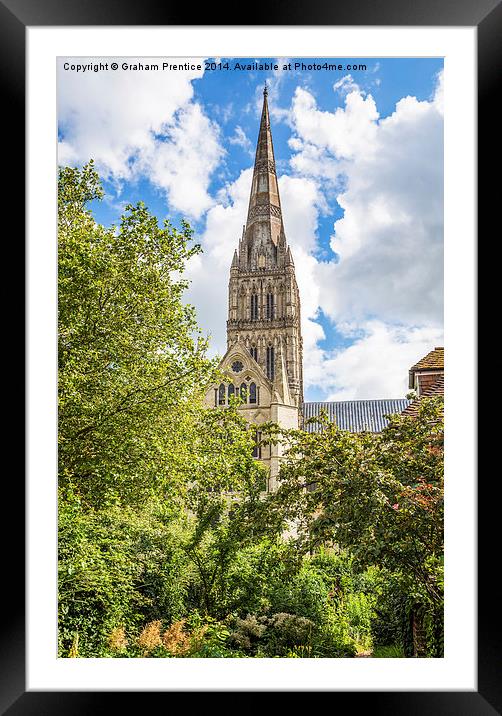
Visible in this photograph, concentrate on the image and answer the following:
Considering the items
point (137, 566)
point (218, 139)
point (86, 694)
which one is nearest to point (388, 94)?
point (218, 139)

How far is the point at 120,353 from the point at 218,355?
125 centimetres

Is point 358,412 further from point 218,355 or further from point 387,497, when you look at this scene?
point 387,497

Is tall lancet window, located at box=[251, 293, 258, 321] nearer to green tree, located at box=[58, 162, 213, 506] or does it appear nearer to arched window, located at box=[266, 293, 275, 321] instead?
arched window, located at box=[266, 293, 275, 321]

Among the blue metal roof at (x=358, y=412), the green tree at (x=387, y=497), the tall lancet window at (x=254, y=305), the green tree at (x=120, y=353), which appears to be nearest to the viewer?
the green tree at (x=387, y=497)

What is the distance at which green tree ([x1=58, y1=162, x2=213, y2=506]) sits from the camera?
207 inches

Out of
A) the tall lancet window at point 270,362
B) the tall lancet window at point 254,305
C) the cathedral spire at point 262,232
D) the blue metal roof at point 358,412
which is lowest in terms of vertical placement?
the blue metal roof at point 358,412

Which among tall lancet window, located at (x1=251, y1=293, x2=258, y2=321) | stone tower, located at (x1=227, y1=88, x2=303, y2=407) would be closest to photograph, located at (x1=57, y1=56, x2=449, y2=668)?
stone tower, located at (x1=227, y1=88, x2=303, y2=407)
